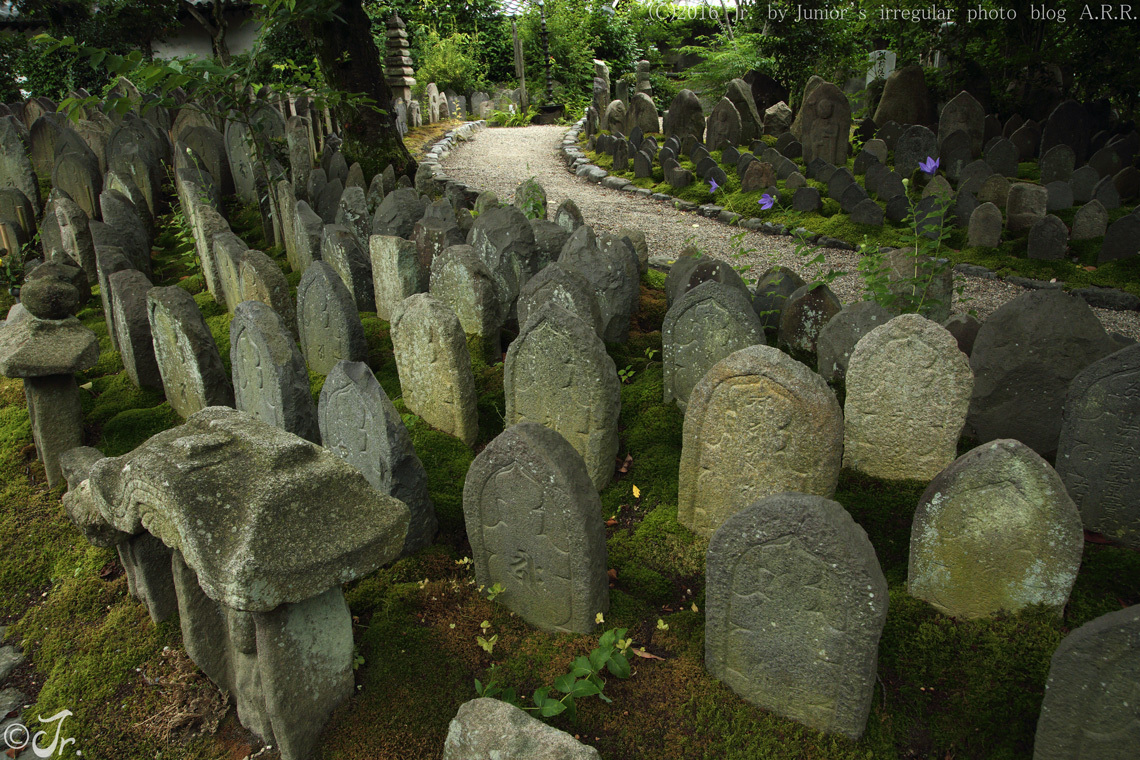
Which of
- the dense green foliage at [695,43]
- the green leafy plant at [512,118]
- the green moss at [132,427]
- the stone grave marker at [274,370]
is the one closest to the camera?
the stone grave marker at [274,370]

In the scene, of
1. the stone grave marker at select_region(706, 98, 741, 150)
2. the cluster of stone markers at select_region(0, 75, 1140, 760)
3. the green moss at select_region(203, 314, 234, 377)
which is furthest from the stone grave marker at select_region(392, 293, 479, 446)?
the stone grave marker at select_region(706, 98, 741, 150)

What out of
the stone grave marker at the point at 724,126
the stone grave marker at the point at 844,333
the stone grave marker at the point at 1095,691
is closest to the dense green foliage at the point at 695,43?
the stone grave marker at the point at 724,126

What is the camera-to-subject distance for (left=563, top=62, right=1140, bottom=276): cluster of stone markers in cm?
820

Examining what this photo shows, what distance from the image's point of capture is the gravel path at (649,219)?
7.41m

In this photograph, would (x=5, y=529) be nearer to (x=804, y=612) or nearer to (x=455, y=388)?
(x=455, y=388)

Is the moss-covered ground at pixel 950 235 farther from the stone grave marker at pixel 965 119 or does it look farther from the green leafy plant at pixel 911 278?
the stone grave marker at pixel 965 119

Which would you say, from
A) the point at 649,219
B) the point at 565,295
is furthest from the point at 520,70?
the point at 565,295

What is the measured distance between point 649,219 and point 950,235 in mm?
4016

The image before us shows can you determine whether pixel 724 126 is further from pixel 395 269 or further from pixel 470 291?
pixel 470 291

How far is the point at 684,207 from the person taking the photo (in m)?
11.3

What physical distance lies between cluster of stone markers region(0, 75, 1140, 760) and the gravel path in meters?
1.58

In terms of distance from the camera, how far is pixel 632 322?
625 cm

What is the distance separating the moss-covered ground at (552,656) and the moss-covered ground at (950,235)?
310 centimetres
